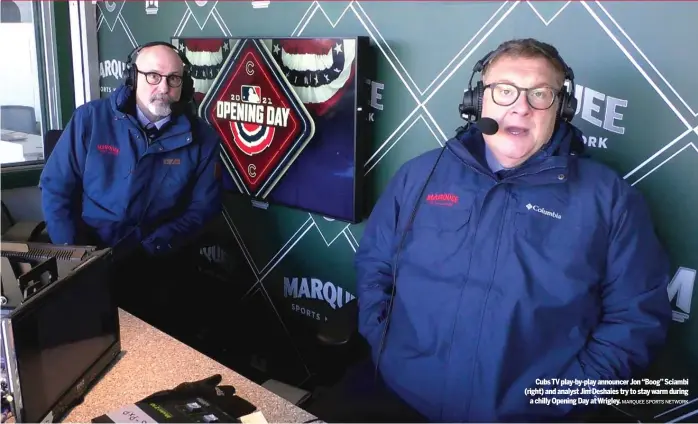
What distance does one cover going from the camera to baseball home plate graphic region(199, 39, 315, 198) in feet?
7.94

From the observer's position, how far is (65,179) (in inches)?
87.9

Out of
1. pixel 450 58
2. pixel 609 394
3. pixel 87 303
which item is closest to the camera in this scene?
pixel 87 303

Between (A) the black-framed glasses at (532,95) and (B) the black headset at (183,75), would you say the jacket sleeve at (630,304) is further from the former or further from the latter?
(B) the black headset at (183,75)

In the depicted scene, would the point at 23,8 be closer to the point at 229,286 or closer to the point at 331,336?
the point at 229,286

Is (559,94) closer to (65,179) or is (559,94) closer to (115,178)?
(115,178)

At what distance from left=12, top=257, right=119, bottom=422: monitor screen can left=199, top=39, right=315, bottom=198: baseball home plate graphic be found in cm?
120

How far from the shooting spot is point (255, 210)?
278cm

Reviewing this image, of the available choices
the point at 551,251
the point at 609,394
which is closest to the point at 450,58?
the point at 551,251

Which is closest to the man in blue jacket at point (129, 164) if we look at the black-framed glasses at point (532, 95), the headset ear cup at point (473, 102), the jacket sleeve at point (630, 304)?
the headset ear cup at point (473, 102)

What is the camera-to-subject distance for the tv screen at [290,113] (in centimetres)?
220

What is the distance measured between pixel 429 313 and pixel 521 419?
12.9 inches

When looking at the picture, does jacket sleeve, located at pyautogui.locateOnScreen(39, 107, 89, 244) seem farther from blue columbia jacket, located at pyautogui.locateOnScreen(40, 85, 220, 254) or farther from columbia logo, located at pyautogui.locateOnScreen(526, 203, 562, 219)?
columbia logo, located at pyautogui.locateOnScreen(526, 203, 562, 219)

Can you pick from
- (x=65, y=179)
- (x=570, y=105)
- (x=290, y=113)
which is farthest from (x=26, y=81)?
(x=570, y=105)

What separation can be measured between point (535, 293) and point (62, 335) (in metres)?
1.04
